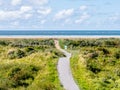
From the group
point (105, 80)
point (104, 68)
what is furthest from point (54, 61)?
point (105, 80)

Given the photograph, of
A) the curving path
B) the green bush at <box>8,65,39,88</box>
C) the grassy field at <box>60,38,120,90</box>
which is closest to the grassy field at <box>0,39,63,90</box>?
the green bush at <box>8,65,39,88</box>

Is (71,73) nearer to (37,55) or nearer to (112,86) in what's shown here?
(112,86)

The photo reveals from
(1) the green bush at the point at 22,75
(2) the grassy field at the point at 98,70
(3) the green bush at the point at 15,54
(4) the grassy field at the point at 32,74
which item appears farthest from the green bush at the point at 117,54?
(1) the green bush at the point at 22,75

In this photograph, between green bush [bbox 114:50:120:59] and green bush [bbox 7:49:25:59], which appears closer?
green bush [bbox 114:50:120:59]

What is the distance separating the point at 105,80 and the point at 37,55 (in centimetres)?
1656

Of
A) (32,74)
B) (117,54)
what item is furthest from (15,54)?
(32,74)

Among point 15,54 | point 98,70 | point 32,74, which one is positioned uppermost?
point 15,54

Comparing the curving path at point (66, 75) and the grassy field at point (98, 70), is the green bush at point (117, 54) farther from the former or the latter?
the curving path at point (66, 75)

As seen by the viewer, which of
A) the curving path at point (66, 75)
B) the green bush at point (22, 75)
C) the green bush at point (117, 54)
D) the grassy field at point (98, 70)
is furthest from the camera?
the green bush at point (117, 54)

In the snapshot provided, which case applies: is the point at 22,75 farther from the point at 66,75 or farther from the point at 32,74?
the point at 66,75

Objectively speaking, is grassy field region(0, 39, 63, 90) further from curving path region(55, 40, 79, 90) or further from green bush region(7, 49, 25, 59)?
green bush region(7, 49, 25, 59)

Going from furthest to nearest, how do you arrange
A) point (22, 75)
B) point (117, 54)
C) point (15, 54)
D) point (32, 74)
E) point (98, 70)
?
1. point (15, 54)
2. point (117, 54)
3. point (98, 70)
4. point (32, 74)
5. point (22, 75)

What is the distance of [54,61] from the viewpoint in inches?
1742

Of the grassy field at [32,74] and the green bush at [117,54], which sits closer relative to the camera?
the grassy field at [32,74]
